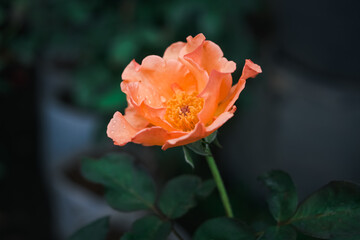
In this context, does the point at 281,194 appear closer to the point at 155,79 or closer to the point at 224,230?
the point at 224,230

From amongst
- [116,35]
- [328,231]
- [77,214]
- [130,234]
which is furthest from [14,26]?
[328,231]

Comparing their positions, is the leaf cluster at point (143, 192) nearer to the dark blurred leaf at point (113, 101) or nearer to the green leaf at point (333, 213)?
the green leaf at point (333, 213)

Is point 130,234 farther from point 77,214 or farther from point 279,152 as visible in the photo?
point 279,152

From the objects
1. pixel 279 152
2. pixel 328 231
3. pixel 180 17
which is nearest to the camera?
pixel 328 231

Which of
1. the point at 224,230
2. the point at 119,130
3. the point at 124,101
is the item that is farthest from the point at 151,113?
the point at 124,101

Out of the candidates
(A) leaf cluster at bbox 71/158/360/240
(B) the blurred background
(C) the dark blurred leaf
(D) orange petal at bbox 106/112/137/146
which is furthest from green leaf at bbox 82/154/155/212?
(C) the dark blurred leaf

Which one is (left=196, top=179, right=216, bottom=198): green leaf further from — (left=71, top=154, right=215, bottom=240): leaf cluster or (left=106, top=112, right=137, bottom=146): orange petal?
(left=106, top=112, right=137, bottom=146): orange petal

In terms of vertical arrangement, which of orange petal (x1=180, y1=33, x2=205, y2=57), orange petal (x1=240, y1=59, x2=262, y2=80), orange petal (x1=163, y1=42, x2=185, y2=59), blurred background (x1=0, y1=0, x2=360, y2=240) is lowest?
blurred background (x1=0, y1=0, x2=360, y2=240)
